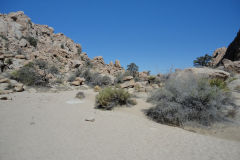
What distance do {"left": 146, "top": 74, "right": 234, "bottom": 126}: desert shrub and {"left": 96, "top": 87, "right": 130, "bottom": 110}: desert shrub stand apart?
6.54 feet

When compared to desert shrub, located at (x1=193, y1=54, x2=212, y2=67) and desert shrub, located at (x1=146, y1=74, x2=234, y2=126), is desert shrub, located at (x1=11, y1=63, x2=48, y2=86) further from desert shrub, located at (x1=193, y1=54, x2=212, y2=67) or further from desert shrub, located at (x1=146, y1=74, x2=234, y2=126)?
desert shrub, located at (x1=193, y1=54, x2=212, y2=67)

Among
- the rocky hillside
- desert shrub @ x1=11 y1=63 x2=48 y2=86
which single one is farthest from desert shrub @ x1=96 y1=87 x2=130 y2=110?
the rocky hillside

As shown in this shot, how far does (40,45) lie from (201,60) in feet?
128

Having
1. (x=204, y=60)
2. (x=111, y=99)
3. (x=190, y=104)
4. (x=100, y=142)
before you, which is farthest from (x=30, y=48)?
(x=204, y=60)

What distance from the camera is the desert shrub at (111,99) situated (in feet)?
19.1

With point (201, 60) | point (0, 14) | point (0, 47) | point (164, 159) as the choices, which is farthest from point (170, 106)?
point (0, 14)

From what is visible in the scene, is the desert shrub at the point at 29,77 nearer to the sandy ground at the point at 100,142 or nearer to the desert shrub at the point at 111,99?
the desert shrub at the point at 111,99

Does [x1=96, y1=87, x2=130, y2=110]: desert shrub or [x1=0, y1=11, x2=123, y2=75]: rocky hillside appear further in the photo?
[x1=0, y1=11, x2=123, y2=75]: rocky hillside

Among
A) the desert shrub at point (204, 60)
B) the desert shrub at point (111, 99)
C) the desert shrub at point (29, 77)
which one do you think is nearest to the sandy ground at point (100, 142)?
the desert shrub at point (111, 99)

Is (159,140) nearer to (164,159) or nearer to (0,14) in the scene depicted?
(164,159)

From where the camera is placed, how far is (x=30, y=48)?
2464cm

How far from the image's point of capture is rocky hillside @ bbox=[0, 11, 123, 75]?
18.2 m

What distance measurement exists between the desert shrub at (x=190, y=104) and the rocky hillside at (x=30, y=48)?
17.0 meters

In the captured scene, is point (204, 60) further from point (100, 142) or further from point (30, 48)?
point (30, 48)
